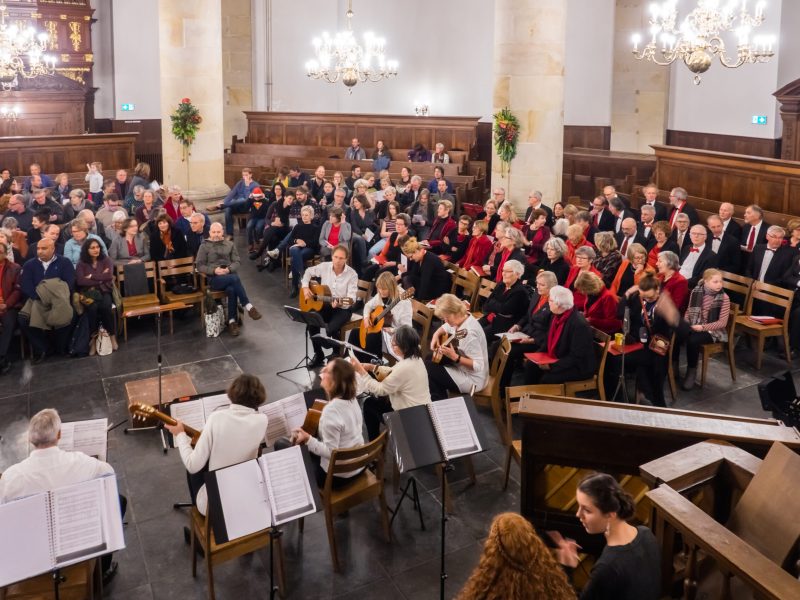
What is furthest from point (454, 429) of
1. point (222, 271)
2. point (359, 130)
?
point (359, 130)

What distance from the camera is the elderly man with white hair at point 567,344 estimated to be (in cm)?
589

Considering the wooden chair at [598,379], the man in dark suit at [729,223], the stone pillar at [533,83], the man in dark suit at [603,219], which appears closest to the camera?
the wooden chair at [598,379]

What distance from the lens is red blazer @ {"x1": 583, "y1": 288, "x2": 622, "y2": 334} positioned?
264 inches

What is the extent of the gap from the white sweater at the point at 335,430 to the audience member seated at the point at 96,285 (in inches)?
163

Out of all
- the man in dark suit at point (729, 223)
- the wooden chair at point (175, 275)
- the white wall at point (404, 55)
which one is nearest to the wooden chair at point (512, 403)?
the wooden chair at point (175, 275)

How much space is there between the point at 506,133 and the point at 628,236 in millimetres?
3460

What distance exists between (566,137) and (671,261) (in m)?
11.2

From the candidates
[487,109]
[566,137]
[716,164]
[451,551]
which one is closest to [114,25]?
[487,109]

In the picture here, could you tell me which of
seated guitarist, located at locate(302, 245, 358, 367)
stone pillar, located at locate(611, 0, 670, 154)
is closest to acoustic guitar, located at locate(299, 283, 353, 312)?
seated guitarist, located at locate(302, 245, 358, 367)

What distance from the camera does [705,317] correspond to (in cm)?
691

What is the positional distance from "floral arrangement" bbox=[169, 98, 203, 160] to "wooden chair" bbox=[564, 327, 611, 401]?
9085mm

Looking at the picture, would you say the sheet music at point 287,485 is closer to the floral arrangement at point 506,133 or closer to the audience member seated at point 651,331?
the audience member seated at point 651,331

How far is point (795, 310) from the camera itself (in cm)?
766

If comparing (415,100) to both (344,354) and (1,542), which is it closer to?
(344,354)
